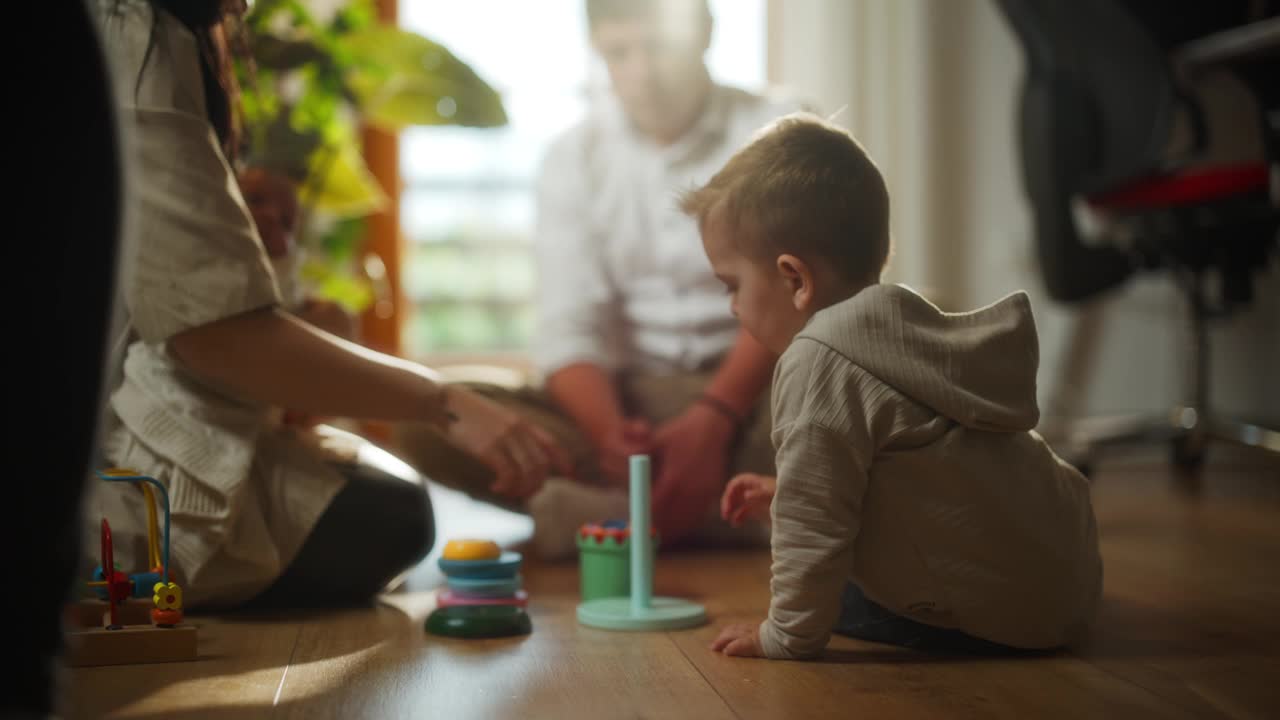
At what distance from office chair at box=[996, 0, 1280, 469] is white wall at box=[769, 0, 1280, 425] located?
2.45ft

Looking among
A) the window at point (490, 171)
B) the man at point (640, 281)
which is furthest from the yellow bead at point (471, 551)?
the window at point (490, 171)

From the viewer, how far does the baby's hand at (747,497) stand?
3.65 feet

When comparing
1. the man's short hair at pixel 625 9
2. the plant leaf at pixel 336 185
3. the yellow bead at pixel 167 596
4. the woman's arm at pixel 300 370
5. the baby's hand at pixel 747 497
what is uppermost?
the man's short hair at pixel 625 9

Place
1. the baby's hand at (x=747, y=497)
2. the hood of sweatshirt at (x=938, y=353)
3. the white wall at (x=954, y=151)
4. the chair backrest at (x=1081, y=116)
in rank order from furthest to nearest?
the white wall at (x=954, y=151) → the chair backrest at (x=1081, y=116) → the baby's hand at (x=747, y=497) → the hood of sweatshirt at (x=938, y=353)

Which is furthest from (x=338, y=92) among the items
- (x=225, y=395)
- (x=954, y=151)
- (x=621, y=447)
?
(x=954, y=151)

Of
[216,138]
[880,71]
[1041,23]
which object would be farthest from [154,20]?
[880,71]

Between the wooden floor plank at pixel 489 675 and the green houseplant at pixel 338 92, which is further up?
the green houseplant at pixel 338 92

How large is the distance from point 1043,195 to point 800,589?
156 centimetres

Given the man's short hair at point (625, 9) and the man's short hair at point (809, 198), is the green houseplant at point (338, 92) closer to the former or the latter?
the man's short hair at point (625, 9)

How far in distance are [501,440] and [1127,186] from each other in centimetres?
150

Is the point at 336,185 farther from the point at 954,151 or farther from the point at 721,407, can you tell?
the point at 954,151

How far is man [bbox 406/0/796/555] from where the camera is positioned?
5.84ft

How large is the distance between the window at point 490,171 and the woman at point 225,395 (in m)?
2.08

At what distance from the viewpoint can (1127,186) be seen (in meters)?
2.26
